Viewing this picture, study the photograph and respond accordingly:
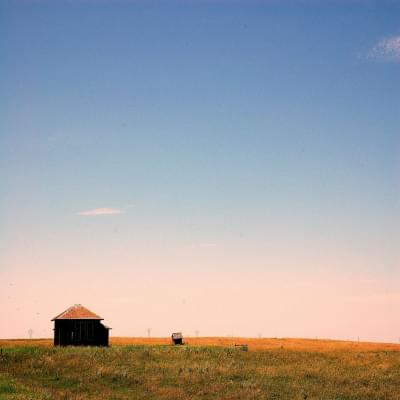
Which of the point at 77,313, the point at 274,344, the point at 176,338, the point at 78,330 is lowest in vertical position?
the point at 274,344

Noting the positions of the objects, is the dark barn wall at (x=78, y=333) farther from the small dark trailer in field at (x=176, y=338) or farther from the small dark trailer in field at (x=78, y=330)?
the small dark trailer in field at (x=176, y=338)

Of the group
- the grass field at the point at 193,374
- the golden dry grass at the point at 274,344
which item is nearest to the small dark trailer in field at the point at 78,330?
the golden dry grass at the point at 274,344

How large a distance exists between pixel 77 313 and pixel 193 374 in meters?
24.2

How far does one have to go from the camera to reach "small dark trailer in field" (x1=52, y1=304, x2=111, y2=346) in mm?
56469

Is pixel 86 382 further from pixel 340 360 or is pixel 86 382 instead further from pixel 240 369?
pixel 340 360

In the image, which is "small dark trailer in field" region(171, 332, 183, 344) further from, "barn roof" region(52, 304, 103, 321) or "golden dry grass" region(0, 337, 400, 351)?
"barn roof" region(52, 304, 103, 321)

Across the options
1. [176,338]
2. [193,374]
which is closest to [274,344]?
[176,338]

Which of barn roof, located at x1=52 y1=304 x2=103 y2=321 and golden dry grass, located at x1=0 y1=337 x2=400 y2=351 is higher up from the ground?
barn roof, located at x1=52 y1=304 x2=103 y2=321

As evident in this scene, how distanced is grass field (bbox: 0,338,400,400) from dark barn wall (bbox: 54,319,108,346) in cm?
1097

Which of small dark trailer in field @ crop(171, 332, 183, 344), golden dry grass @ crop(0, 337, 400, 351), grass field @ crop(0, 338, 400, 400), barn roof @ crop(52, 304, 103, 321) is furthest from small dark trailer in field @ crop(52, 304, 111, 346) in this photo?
grass field @ crop(0, 338, 400, 400)

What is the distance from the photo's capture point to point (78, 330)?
56.8 m

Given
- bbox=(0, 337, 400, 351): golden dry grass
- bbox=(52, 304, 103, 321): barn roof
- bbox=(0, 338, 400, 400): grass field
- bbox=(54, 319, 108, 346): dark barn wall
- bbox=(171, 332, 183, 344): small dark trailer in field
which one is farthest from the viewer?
bbox=(171, 332, 183, 344): small dark trailer in field

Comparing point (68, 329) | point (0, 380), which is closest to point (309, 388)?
point (0, 380)

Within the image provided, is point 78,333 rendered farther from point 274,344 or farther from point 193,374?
point 274,344
